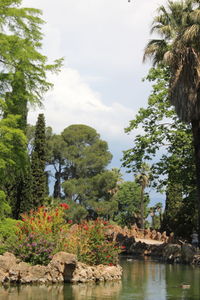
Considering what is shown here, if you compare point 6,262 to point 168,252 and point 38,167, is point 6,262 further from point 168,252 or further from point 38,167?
point 38,167

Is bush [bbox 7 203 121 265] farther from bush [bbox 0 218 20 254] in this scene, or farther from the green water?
the green water

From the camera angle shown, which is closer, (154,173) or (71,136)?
(154,173)

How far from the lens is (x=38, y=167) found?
3803 cm

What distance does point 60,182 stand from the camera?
61.8 meters

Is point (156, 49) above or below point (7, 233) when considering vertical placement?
above

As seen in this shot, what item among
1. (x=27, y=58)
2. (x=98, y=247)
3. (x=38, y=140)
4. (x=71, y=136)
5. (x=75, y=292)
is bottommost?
(x=75, y=292)

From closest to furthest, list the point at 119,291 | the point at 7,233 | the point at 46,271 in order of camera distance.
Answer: the point at 119,291
the point at 46,271
the point at 7,233

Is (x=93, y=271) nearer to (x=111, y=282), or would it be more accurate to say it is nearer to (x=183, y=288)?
(x=111, y=282)

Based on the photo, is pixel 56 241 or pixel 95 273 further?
pixel 56 241

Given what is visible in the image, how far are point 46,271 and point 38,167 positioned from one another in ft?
79.5

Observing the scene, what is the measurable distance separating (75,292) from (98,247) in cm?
321

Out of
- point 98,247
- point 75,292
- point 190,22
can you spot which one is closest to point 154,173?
point 190,22

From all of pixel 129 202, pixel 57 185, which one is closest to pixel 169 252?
pixel 57 185

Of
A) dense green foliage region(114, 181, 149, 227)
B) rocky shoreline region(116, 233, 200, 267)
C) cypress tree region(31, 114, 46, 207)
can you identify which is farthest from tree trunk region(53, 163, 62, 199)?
rocky shoreline region(116, 233, 200, 267)
